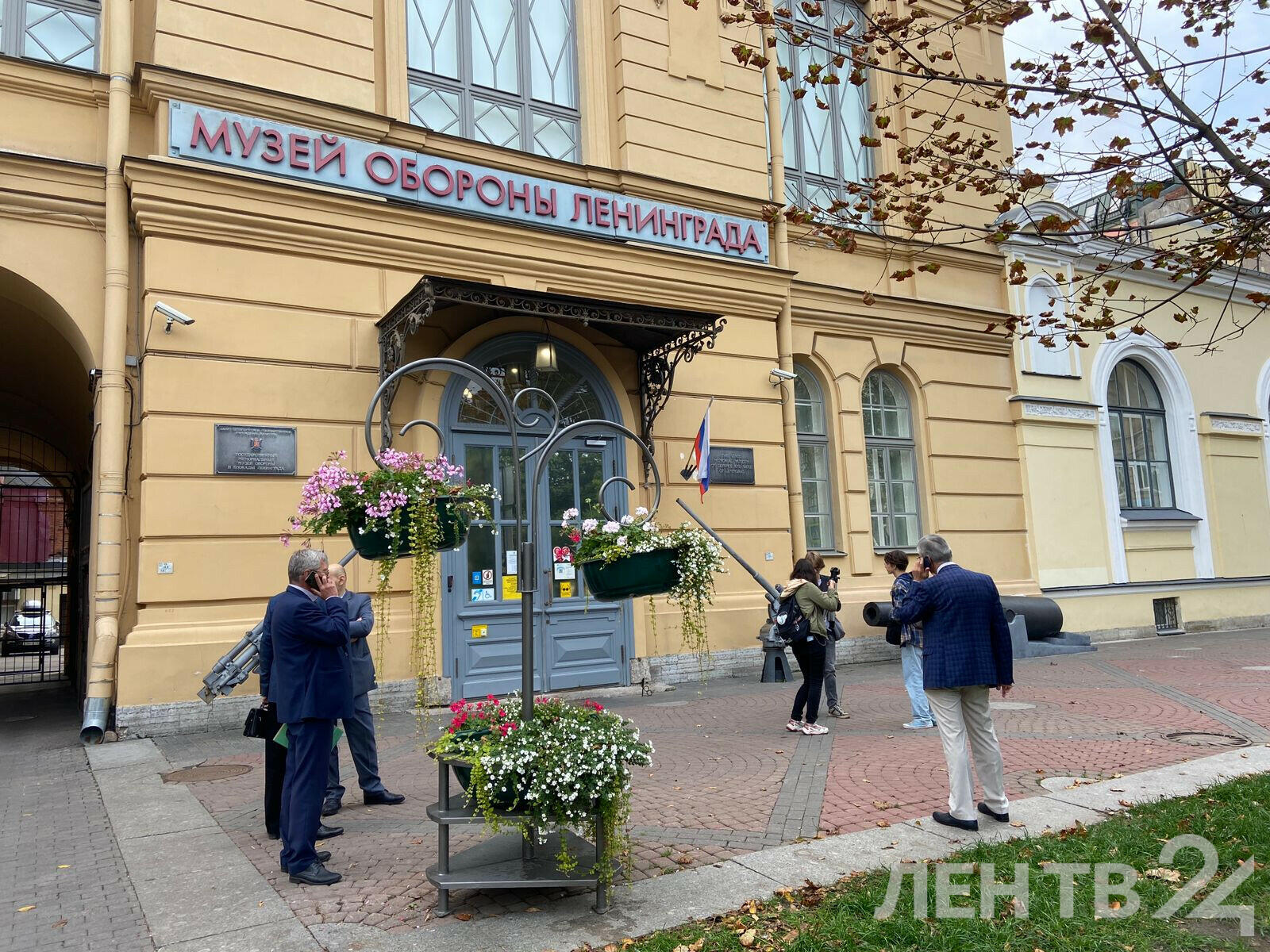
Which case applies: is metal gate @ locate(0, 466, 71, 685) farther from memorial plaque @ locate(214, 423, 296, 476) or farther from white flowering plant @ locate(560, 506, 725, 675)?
white flowering plant @ locate(560, 506, 725, 675)

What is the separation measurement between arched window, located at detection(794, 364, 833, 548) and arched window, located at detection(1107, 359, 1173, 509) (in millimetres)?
6494

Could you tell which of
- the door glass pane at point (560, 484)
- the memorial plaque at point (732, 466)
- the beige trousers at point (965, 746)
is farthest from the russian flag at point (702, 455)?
the beige trousers at point (965, 746)

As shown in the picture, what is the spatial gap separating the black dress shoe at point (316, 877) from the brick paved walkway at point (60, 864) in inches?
27.5

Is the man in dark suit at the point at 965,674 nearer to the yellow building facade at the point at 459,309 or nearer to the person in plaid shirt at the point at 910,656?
the person in plaid shirt at the point at 910,656

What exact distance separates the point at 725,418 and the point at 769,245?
112 inches

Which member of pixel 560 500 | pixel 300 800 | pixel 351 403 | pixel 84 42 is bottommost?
pixel 300 800

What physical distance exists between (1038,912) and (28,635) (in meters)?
28.2

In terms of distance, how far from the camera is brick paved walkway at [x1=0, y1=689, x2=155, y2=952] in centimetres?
403

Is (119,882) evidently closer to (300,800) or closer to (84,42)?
(300,800)

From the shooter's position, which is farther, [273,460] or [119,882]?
[273,460]

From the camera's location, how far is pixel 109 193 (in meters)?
9.10

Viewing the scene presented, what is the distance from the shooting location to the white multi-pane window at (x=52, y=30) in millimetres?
9320

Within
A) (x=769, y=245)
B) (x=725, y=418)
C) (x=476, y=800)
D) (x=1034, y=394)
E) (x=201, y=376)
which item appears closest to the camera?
(x=476, y=800)

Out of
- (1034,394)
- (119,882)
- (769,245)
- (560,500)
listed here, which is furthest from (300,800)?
(1034,394)
